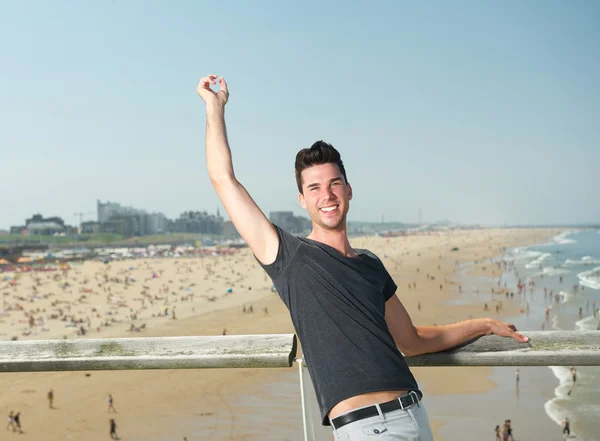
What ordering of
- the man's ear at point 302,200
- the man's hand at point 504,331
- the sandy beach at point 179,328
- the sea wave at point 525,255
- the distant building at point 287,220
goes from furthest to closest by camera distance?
the distant building at point 287,220 → the sea wave at point 525,255 → the sandy beach at point 179,328 → the man's ear at point 302,200 → the man's hand at point 504,331

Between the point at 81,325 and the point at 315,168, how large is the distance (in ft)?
94.4

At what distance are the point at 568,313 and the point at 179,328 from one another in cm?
1796

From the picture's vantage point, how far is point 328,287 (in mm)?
2049

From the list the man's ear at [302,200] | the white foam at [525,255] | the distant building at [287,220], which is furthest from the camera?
the distant building at [287,220]

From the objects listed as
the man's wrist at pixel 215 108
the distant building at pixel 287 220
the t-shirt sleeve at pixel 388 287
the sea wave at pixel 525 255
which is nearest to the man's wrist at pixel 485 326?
the t-shirt sleeve at pixel 388 287

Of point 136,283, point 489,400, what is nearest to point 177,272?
point 136,283

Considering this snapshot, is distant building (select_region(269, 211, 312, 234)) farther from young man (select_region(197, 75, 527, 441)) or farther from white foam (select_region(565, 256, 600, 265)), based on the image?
young man (select_region(197, 75, 527, 441))

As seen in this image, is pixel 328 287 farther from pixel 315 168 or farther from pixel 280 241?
pixel 315 168

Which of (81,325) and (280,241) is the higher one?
(280,241)

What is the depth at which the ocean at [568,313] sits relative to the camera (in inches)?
469

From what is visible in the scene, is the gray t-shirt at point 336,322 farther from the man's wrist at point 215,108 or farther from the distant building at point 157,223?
the distant building at point 157,223

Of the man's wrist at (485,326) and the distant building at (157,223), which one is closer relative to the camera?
the man's wrist at (485,326)

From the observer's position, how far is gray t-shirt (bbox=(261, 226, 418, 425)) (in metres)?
1.95

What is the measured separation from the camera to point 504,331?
224 cm
